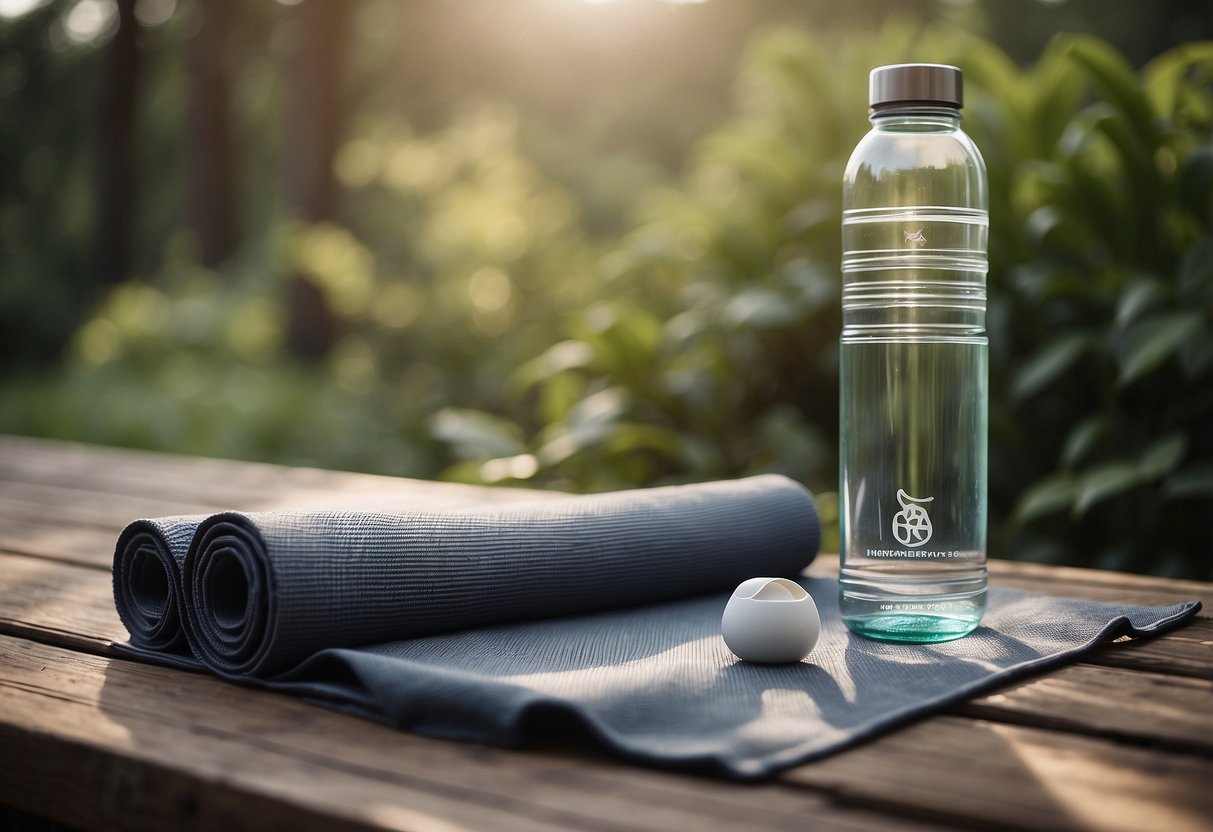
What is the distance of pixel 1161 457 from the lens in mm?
2686

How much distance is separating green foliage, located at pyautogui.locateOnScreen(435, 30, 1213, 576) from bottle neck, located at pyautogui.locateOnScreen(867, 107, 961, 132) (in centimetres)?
138

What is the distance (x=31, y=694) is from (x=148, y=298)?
355 inches

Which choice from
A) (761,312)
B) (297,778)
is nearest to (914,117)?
(297,778)

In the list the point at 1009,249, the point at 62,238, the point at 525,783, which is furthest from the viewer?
the point at 62,238

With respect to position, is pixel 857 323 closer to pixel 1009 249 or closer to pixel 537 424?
pixel 1009 249

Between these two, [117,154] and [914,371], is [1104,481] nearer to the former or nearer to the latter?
[914,371]

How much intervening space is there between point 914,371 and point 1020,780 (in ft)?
1.98

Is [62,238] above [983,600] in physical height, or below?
above

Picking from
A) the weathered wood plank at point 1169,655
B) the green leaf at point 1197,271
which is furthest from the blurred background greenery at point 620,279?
the weathered wood plank at point 1169,655

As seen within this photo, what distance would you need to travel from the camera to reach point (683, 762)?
967mm

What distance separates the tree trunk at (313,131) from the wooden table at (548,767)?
7305 mm

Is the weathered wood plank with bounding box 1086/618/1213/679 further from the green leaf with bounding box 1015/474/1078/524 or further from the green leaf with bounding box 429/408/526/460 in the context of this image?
the green leaf with bounding box 429/408/526/460

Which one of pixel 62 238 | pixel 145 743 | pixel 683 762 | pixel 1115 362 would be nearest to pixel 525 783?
pixel 683 762

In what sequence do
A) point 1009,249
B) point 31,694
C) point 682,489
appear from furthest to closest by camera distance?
point 1009,249
point 682,489
point 31,694
